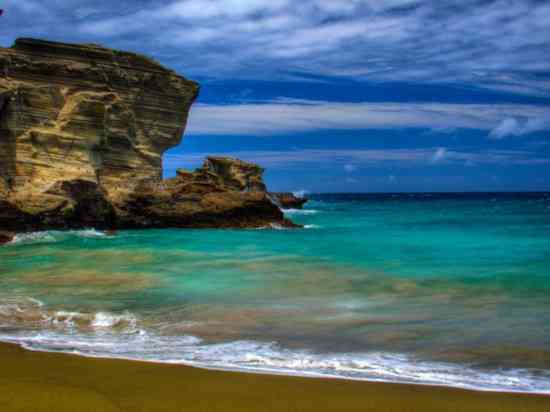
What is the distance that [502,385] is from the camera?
5.06 meters

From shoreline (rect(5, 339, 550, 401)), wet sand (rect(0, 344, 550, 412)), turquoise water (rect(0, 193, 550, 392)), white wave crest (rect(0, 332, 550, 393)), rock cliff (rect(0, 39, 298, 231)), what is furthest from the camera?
rock cliff (rect(0, 39, 298, 231))

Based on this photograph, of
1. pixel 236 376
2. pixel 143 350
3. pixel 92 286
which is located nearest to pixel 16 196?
pixel 92 286

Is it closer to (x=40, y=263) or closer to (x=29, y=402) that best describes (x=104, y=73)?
(x=40, y=263)

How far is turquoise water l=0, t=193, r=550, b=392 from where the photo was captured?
5.96m

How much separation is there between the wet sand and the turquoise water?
1.37 feet

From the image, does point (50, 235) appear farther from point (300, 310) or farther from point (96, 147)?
point (300, 310)

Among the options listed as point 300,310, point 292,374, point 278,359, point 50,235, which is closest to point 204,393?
point 292,374

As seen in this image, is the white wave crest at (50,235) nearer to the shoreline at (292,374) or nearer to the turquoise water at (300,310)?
the turquoise water at (300,310)

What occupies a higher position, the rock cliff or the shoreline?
the rock cliff

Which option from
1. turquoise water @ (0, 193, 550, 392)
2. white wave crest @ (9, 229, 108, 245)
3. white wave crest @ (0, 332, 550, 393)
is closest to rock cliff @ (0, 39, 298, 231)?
white wave crest @ (9, 229, 108, 245)

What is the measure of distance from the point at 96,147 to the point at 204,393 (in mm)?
23841

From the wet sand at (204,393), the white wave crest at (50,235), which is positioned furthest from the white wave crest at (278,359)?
the white wave crest at (50,235)

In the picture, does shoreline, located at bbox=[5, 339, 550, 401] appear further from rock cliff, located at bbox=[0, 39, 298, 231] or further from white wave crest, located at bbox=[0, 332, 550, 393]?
rock cliff, located at bbox=[0, 39, 298, 231]

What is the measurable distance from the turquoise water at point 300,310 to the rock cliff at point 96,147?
23.9 ft
